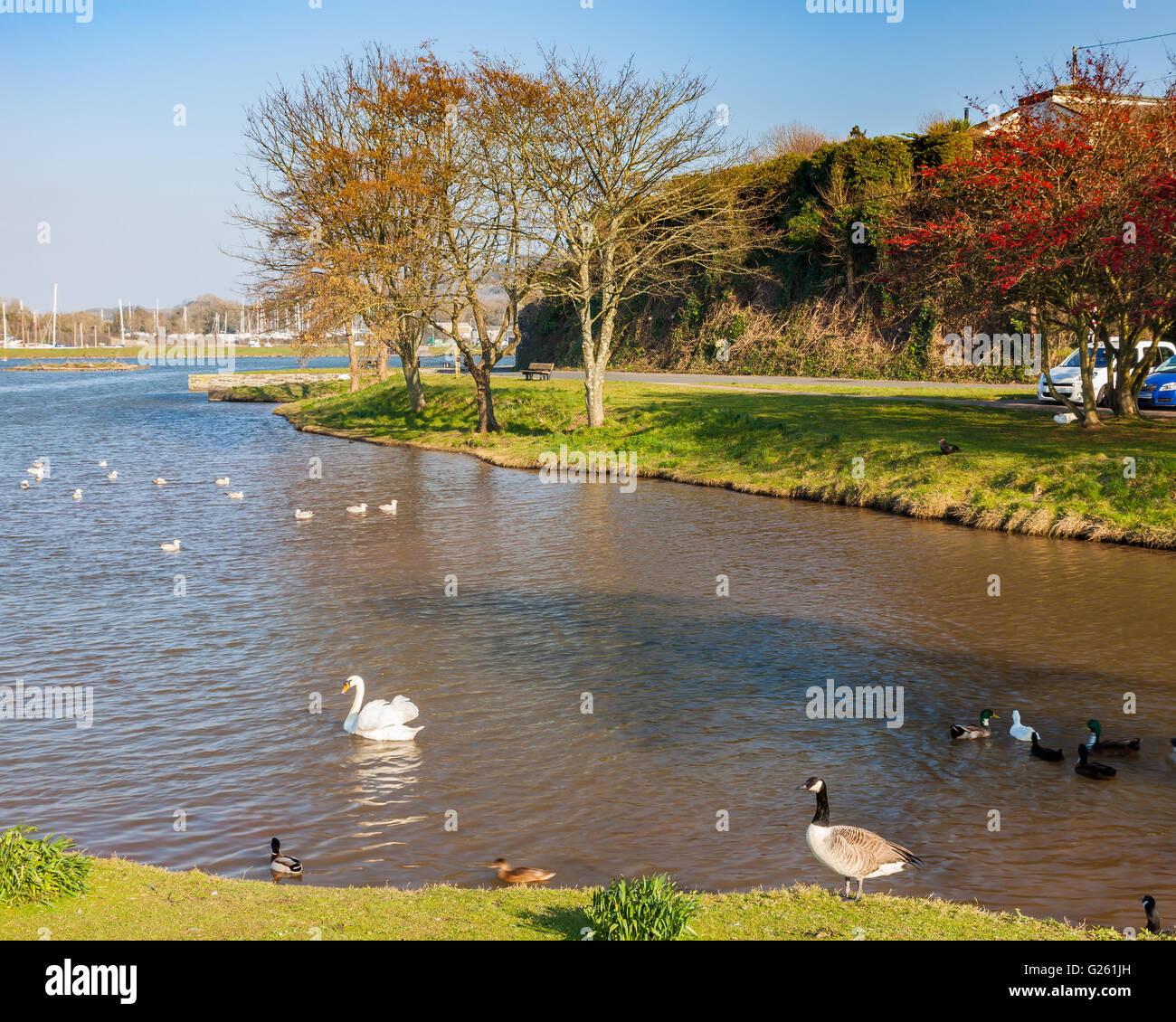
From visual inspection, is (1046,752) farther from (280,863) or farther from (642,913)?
(280,863)

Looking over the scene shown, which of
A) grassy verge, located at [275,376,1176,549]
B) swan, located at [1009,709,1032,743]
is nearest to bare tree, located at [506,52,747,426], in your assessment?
grassy verge, located at [275,376,1176,549]

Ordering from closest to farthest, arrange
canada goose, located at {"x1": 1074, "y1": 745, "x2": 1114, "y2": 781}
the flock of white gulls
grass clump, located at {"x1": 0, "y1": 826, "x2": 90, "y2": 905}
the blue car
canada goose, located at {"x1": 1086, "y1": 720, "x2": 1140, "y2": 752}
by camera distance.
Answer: grass clump, located at {"x1": 0, "y1": 826, "x2": 90, "y2": 905} < canada goose, located at {"x1": 1074, "y1": 745, "x2": 1114, "y2": 781} < canada goose, located at {"x1": 1086, "y1": 720, "x2": 1140, "y2": 752} < the flock of white gulls < the blue car

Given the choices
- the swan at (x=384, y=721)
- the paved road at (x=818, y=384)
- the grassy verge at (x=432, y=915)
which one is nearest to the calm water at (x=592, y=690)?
the swan at (x=384, y=721)

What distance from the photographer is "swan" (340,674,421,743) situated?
43.6ft

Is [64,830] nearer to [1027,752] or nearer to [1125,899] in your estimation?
[1125,899]

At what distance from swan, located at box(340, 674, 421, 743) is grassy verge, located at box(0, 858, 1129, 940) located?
416cm

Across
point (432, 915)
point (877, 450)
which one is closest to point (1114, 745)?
point (432, 915)

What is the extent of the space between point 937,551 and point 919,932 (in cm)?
1747

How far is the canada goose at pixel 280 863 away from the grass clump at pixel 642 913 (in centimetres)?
363

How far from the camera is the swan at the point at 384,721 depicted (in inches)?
523

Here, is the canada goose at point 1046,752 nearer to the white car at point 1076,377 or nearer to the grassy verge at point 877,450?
the grassy verge at point 877,450

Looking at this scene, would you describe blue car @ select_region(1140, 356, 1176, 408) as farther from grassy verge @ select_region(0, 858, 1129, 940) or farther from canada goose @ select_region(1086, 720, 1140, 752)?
grassy verge @ select_region(0, 858, 1129, 940)

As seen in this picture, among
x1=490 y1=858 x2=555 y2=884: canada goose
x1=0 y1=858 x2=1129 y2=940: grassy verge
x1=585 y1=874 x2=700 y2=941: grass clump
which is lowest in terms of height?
x1=490 y1=858 x2=555 y2=884: canada goose

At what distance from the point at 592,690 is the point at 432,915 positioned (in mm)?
7413
